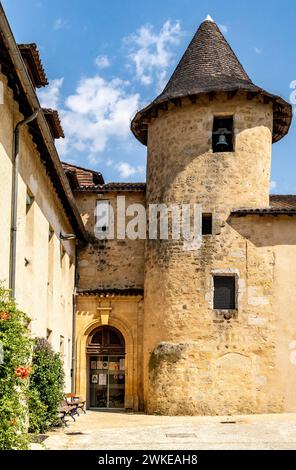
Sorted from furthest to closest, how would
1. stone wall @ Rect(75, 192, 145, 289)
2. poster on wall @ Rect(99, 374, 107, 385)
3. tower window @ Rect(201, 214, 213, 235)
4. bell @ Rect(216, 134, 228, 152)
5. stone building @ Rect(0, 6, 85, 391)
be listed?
stone wall @ Rect(75, 192, 145, 289) < poster on wall @ Rect(99, 374, 107, 385) < bell @ Rect(216, 134, 228, 152) < tower window @ Rect(201, 214, 213, 235) < stone building @ Rect(0, 6, 85, 391)

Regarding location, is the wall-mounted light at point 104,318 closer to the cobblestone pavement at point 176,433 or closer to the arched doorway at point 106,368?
the arched doorway at point 106,368

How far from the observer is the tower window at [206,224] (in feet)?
70.6

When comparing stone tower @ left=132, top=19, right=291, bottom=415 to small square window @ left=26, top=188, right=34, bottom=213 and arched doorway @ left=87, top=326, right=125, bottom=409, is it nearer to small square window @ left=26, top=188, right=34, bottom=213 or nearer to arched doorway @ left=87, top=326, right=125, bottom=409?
arched doorway @ left=87, top=326, right=125, bottom=409

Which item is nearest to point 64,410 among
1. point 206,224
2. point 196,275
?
point 196,275

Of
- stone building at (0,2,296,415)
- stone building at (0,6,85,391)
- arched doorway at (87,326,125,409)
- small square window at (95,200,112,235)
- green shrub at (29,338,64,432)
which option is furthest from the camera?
small square window at (95,200,112,235)

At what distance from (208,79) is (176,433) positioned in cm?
1132

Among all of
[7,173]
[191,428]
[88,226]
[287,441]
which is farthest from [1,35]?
[88,226]

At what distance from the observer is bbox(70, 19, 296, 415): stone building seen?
20672mm

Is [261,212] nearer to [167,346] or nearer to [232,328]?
[232,328]

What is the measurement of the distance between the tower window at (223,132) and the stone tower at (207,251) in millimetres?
30

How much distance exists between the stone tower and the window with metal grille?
0.14m

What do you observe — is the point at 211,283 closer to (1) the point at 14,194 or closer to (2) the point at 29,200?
(2) the point at 29,200

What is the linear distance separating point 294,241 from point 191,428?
7.34 m

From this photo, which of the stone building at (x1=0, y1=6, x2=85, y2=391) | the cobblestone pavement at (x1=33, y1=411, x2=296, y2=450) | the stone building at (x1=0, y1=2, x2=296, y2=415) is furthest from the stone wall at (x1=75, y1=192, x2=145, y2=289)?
the cobblestone pavement at (x1=33, y1=411, x2=296, y2=450)
